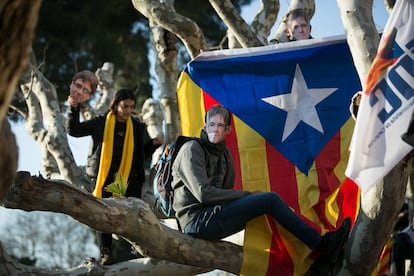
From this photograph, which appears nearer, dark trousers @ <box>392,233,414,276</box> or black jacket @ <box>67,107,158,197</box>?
dark trousers @ <box>392,233,414,276</box>

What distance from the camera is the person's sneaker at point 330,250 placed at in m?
7.14

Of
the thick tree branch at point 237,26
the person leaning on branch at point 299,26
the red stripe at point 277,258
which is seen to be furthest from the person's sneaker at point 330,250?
the thick tree branch at point 237,26

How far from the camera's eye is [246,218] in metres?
7.21

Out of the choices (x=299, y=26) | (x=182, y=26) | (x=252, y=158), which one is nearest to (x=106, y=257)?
(x=252, y=158)

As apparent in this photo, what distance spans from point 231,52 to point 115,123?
3.97ft

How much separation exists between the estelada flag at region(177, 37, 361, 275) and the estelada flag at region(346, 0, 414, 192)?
2140 mm

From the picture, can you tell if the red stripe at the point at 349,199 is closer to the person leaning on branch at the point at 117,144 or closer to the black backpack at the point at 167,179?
the black backpack at the point at 167,179

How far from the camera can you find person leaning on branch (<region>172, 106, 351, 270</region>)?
7.15 metres

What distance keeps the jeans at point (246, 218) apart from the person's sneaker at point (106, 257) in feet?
4.58

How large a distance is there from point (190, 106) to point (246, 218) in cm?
229

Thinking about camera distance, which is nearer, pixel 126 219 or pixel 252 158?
pixel 126 219

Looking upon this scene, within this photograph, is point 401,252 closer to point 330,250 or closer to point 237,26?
point 330,250

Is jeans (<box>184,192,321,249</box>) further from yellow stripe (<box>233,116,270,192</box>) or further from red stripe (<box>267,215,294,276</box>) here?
yellow stripe (<box>233,116,270,192</box>)

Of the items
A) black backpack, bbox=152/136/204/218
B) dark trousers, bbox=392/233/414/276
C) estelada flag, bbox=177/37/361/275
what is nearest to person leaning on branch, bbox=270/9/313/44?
estelada flag, bbox=177/37/361/275
